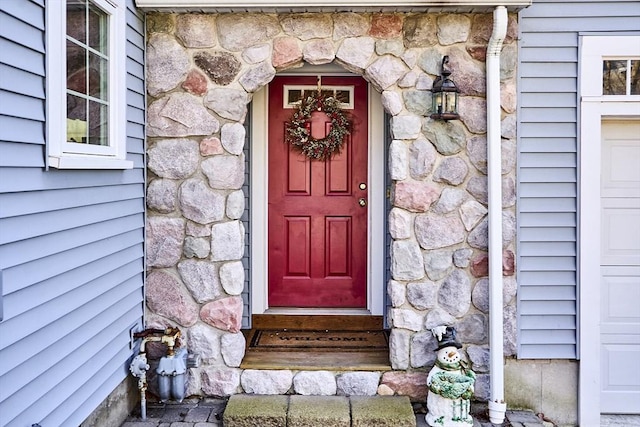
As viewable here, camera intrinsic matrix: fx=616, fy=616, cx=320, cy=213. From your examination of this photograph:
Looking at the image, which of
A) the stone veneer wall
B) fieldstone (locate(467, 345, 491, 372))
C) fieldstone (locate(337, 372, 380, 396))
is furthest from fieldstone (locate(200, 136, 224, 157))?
fieldstone (locate(467, 345, 491, 372))

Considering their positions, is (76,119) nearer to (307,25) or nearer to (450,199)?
(307,25)

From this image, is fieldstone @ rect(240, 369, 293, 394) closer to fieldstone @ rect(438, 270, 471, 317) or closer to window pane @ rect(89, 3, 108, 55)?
fieldstone @ rect(438, 270, 471, 317)

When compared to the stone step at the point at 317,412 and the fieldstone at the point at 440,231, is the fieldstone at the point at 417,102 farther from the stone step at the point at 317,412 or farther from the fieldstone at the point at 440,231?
the stone step at the point at 317,412

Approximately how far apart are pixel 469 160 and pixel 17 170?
8.06ft

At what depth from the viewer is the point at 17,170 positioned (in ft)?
7.23

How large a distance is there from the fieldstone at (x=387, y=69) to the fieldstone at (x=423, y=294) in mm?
1220

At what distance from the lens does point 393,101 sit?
3654 millimetres

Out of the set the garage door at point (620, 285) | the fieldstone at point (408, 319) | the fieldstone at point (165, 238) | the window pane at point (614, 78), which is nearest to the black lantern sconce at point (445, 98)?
the window pane at point (614, 78)

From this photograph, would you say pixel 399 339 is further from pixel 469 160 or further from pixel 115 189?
pixel 115 189

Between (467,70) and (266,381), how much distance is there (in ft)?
7.22

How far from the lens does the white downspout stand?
353 cm

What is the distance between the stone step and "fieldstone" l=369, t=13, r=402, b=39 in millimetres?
2140

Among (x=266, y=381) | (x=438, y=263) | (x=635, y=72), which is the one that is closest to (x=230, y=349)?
(x=266, y=381)

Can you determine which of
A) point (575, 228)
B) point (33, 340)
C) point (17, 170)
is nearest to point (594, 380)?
point (575, 228)
